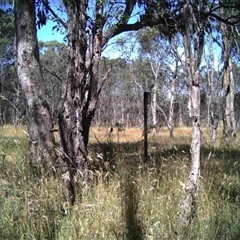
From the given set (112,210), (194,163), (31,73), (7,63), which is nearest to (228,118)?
(31,73)

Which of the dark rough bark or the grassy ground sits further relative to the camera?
the dark rough bark

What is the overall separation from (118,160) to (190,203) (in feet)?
6.10

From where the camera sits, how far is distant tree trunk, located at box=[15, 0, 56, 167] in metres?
5.59

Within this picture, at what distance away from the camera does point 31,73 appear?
5734 millimetres

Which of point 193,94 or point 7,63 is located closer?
point 193,94

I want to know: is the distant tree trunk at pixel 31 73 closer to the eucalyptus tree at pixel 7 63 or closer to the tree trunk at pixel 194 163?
the tree trunk at pixel 194 163

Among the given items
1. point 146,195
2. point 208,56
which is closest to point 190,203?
point 146,195

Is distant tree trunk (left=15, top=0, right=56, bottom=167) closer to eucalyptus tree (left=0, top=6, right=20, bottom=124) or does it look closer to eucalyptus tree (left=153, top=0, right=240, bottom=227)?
eucalyptus tree (left=153, top=0, right=240, bottom=227)

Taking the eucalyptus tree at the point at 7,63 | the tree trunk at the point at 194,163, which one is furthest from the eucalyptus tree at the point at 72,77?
the eucalyptus tree at the point at 7,63

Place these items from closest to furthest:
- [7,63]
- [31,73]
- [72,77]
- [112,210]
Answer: [112,210] < [72,77] < [31,73] < [7,63]

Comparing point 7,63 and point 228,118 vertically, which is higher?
point 7,63

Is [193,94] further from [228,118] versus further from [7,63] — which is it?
[7,63]

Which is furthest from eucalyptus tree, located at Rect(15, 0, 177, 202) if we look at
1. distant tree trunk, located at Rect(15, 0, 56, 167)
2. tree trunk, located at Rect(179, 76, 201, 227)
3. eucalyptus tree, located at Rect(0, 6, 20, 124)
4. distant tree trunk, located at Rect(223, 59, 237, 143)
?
eucalyptus tree, located at Rect(0, 6, 20, 124)

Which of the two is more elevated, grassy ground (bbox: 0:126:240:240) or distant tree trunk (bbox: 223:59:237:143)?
distant tree trunk (bbox: 223:59:237:143)
